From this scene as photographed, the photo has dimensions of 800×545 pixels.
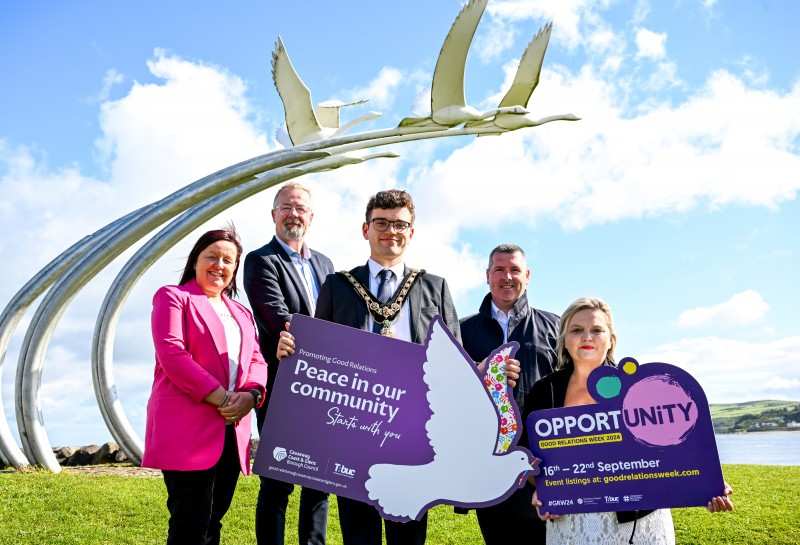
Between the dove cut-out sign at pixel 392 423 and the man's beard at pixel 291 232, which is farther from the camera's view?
the man's beard at pixel 291 232

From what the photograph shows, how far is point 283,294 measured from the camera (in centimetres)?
399

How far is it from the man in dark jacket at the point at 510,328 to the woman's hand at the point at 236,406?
1.26m

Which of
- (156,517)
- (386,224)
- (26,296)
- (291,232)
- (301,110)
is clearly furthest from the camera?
(26,296)

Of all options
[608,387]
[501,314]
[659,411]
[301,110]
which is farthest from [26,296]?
[659,411]

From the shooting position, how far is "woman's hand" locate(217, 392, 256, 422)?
3182mm

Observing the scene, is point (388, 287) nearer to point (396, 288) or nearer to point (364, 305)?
point (396, 288)

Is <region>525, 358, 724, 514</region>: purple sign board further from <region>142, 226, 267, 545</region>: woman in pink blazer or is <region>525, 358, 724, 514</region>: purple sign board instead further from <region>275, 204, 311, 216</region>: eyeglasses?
<region>275, 204, 311, 216</region>: eyeglasses

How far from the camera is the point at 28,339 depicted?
10.5 metres

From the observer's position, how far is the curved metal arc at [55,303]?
971 centimetres

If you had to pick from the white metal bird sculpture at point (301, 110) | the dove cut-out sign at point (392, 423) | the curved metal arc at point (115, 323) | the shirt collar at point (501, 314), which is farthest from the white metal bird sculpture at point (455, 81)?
the dove cut-out sign at point (392, 423)

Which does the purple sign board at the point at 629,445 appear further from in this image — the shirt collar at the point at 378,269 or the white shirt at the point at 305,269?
the white shirt at the point at 305,269

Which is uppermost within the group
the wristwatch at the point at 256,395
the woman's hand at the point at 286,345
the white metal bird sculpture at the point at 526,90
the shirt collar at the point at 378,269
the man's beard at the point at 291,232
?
the white metal bird sculpture at the point at 526,90

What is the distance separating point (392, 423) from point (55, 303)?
9078 millimetres

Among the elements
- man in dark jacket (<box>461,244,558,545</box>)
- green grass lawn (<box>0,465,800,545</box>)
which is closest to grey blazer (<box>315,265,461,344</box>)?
man in dark jacket (<box>461,244,558,545</box>)
